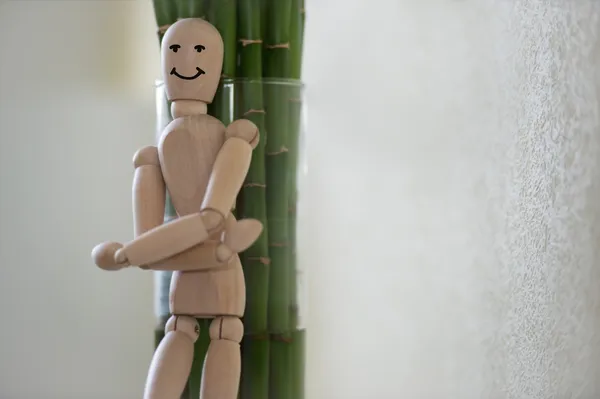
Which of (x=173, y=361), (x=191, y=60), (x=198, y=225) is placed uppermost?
(x=191, y=60)

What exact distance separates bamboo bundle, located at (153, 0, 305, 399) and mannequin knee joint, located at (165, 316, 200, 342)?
87 mm

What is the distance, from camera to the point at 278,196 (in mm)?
767

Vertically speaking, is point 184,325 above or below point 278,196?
below

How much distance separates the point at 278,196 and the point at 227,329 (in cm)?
16

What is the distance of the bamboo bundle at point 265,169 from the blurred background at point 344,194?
2.3 inches

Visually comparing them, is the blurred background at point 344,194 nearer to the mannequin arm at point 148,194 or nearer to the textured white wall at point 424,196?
the textured white wall at point 424,196

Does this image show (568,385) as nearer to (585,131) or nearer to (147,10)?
(585,131)

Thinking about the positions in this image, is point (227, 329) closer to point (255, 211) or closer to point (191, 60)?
point (255, 211)

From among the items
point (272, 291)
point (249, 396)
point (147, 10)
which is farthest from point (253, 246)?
point (147, 10)

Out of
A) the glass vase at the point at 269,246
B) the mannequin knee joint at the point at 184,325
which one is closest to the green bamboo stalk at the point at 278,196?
the glass vase at the point at 269,246

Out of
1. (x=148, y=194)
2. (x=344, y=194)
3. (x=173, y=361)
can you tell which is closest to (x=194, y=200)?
(x=148, y=194)

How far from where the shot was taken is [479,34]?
34.4 inches

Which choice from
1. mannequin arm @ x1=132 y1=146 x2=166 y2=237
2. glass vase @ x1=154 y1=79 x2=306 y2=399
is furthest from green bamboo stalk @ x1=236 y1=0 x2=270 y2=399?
mannequin arm @ x1=132 y1=146 x2=166 y2=237

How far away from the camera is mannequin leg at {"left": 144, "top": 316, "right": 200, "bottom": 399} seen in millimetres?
657
